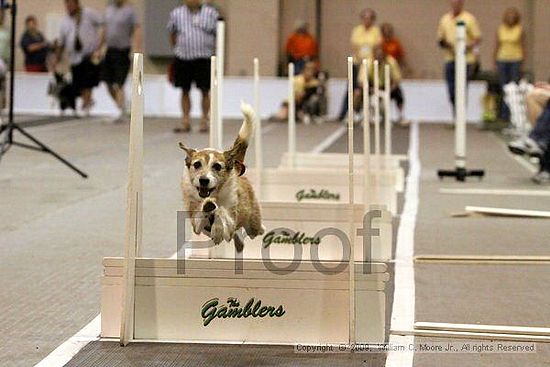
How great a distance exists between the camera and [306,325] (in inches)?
238

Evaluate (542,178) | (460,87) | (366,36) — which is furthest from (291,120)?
(366,36)

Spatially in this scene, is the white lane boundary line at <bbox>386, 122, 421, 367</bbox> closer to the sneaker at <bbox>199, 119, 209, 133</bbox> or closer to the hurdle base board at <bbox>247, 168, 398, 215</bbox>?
the hurdle base board at <bbox>247, 168, 398, 215</bbox>

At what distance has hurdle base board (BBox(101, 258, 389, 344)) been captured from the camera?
602cm

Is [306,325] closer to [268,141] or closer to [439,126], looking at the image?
[268,141]

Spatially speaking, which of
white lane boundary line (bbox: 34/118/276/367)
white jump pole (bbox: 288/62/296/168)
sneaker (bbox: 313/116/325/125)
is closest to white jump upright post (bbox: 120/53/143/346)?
white lane boundary line (bbox: 34/118/276/367)

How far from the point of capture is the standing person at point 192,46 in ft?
65.9

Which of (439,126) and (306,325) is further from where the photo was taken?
(439,126)

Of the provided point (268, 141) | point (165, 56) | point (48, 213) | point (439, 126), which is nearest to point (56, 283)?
point (48, 213)

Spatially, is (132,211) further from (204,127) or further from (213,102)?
(204,127)

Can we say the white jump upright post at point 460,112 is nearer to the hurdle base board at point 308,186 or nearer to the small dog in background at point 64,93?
the hurdle base board at point 308,186

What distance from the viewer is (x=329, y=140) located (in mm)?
19844

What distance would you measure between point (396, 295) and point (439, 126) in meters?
17.1

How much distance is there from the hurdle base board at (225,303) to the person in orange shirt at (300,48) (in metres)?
19.7

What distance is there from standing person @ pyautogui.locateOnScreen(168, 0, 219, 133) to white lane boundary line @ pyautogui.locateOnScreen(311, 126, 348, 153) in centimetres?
186
